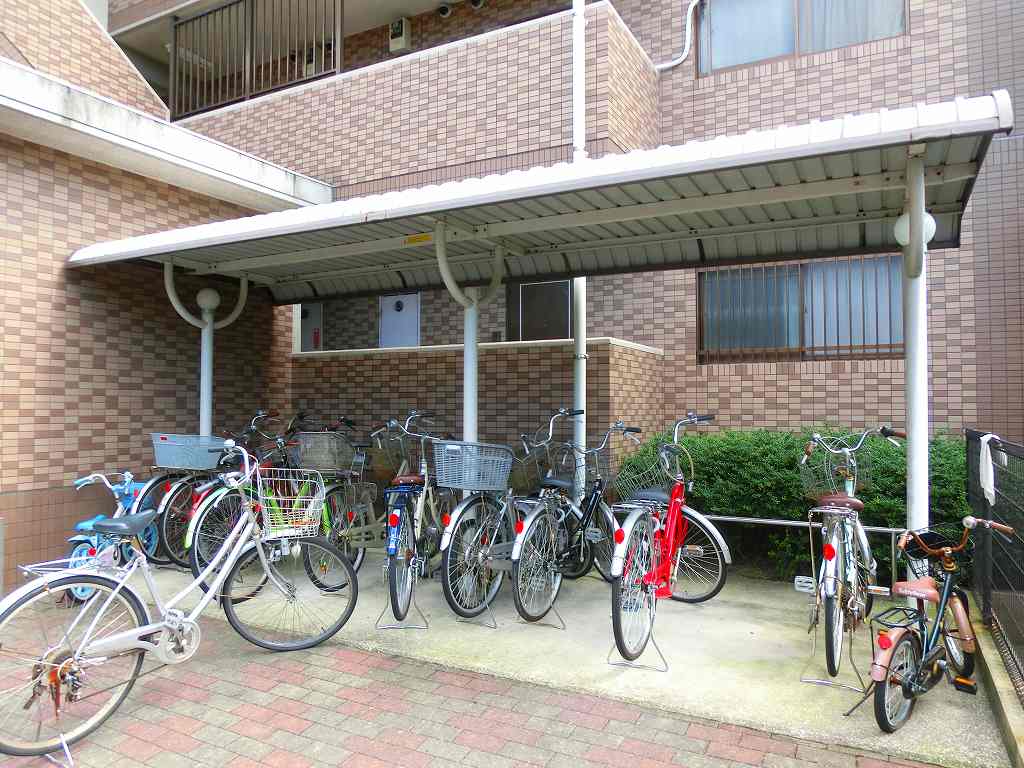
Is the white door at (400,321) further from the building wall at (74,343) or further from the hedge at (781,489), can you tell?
the hedge at (781,489)

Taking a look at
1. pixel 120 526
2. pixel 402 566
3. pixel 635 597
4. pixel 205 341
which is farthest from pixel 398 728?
pixel 205 341

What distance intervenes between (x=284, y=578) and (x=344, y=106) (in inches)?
278

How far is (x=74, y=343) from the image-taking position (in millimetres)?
6152

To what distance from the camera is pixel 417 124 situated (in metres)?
8.79

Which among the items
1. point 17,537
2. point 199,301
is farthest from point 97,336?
point 17,537

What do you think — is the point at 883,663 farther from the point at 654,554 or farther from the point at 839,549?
the point at 654,554

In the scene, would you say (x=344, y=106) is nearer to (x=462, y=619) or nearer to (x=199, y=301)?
(x=199, y=301)

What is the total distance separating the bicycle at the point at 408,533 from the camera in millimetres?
4480

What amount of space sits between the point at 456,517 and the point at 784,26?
7.68m

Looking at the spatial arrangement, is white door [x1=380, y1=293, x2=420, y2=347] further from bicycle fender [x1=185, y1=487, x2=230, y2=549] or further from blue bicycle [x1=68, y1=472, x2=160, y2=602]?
bicycle fender [x1=185, y1=487, x2=230, y2=549]

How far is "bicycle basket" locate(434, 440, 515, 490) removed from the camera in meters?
4.55

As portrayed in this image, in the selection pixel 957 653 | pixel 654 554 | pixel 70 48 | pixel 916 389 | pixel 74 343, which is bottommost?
pixel 957 653

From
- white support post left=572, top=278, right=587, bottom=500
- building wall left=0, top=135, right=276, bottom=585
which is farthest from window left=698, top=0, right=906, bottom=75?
building wall left=0, top=135, right=276, bottom=585

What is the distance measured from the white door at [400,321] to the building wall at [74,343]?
3.33m
